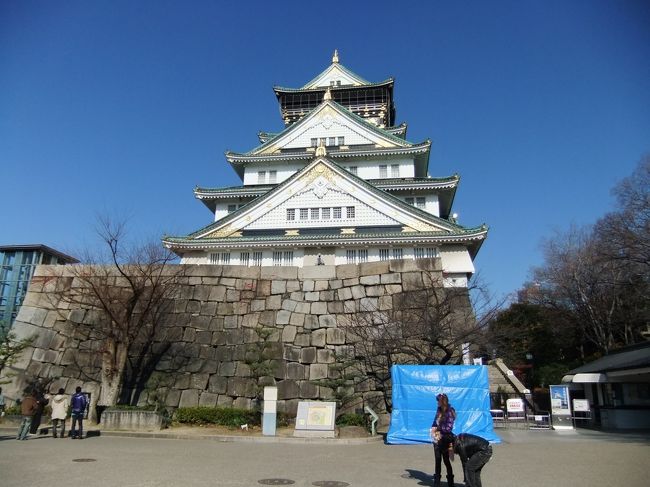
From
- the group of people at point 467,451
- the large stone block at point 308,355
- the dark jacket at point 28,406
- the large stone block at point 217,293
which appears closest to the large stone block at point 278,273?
the large stone block at point 217,293

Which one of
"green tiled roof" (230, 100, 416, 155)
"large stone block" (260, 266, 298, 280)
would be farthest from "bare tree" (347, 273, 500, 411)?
"green tiled roof" (230, 100, 416, 155)

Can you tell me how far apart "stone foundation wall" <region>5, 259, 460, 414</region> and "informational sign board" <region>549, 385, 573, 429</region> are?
6.19 m

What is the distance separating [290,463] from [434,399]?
502cm

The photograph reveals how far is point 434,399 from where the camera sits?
1217 centimetres

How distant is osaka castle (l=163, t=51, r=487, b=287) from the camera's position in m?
24.5

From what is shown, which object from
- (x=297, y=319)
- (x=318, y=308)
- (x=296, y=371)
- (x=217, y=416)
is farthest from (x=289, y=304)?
(x=217, y=416)

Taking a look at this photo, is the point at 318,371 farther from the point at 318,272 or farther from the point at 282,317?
the point at 318,272

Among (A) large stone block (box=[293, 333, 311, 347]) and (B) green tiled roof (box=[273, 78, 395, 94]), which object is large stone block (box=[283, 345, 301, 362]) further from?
(B) green tiled roof (box=[273, 78, 395, 94])

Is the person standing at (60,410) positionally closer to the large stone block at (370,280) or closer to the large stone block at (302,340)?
the large stone block at (302,340)

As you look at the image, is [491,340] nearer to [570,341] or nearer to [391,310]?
[391,310]

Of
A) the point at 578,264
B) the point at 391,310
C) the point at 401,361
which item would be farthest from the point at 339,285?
the point at 578,264

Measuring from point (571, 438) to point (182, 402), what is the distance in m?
12.7

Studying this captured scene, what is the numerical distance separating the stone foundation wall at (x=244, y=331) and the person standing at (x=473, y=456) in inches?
393

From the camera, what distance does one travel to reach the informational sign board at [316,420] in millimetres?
12688
